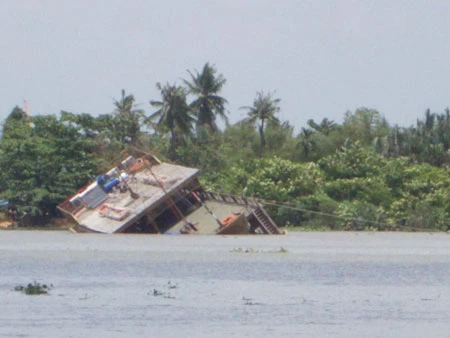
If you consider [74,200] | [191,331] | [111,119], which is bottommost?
[191,331]

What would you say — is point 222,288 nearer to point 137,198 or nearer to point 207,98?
point 137,198

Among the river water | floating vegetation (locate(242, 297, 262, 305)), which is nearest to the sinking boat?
the river water

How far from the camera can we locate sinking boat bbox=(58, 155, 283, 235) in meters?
57.7

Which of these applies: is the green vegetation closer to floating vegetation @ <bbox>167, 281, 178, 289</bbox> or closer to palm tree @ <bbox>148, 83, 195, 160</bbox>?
palm tree @ <bbox>148, 83, 195, 160</bbox>

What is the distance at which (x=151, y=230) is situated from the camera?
6078cm

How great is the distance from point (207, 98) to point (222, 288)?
207 ft

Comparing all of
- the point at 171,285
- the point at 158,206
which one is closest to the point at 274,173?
the point at 158,206

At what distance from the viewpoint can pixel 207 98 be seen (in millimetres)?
94688

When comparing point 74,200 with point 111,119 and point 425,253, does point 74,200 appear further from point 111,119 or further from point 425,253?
point 425,253

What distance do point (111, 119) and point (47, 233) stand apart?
13031 mm

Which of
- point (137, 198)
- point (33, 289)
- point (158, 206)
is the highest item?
point (137, 198)

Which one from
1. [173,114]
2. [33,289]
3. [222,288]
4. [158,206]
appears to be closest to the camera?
[33,289]

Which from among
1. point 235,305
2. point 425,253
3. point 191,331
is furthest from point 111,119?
point 191,331

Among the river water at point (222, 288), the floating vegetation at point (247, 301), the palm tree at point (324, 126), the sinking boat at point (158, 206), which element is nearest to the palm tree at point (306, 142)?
the palm tree at point (324, 126)
